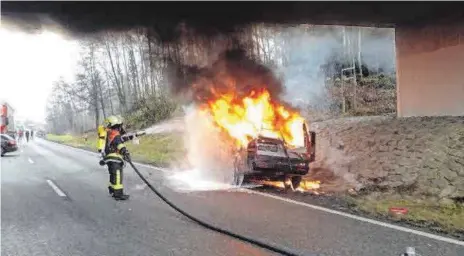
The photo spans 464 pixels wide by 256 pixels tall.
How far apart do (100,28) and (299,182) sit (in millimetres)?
4662

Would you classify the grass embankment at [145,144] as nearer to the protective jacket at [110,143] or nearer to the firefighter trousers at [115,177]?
the protective jacket at [110,143]

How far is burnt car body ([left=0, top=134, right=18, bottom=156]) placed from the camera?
4.92 meters

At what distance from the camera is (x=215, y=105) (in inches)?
414

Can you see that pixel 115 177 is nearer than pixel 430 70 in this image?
Yes

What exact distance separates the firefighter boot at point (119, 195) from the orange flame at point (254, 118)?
2995 millimetres

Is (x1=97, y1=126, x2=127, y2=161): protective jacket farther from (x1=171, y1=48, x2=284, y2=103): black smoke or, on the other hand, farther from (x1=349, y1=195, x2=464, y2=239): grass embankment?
(x1=171, y1=48, x2=284, y2=103): black smoke

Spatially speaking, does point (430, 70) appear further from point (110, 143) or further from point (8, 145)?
point (8, 145)

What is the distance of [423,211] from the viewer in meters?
7.18

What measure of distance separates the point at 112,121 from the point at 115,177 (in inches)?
43.6

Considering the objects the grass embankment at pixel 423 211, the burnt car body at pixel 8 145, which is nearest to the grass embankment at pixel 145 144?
the burnt car body at pixel 8 145

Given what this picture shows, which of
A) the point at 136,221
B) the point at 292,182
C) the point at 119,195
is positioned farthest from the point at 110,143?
the point at 292,182

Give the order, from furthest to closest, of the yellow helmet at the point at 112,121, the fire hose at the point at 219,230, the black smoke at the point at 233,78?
1. the black smoke at the point at 233,78
2. the yellow helmet at the point at 112,121
3. the fire hose at the point at 219,230

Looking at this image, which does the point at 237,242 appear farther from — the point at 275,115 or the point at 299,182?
the point at 275,115

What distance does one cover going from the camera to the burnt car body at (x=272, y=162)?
8.85 meters
